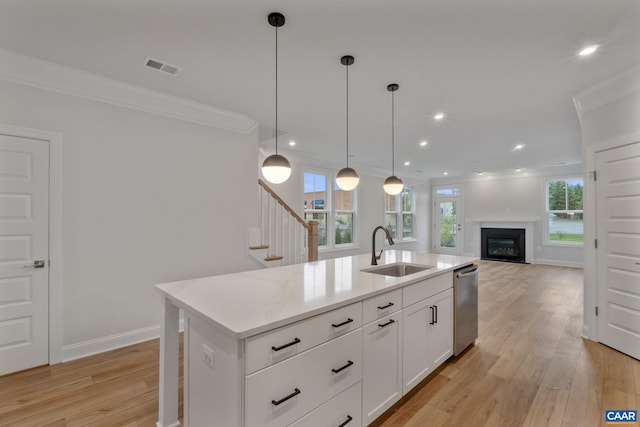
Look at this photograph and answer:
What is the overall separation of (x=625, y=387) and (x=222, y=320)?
3.20 metres

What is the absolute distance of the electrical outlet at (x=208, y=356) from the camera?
1.41 m

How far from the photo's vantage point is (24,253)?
8.38 feet

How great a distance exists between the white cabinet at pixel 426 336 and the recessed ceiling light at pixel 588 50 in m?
2.27

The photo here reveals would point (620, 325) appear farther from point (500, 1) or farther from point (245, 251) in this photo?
point (245, 251)

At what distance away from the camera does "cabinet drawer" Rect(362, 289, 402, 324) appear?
1804mm

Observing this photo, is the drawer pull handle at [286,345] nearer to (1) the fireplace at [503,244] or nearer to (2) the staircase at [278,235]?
(2) the staircase at [278,235]

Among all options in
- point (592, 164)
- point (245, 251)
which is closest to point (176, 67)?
point (245, 251)

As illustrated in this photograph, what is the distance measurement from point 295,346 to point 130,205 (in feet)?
8.54

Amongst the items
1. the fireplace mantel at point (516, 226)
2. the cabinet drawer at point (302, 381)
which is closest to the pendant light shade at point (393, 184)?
the cabinet drawer at point (302, 381)

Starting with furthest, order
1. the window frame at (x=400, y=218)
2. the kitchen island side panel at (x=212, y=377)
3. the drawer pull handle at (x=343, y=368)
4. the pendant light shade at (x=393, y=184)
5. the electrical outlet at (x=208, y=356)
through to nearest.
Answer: the window frame at (x=400, y=218) → the pendant light shade at (x=393, y=184) → the drawer pull handle at (x=343, y=368) → the electrical outlet at (x=208, y=356) → the kitchen island side panel at (x=212, y=377)

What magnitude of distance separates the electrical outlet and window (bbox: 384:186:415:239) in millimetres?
7164

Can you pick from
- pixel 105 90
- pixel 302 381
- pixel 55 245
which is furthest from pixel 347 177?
pixel 55 245

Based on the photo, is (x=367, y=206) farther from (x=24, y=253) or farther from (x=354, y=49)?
(x=24, y=253)

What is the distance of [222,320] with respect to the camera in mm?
1305
